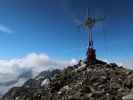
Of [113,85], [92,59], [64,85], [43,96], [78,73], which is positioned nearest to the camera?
[113,85]

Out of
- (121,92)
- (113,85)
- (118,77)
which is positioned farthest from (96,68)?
(121,92)

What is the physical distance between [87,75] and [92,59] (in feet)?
49.2

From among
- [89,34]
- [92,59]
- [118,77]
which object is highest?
[89,34]

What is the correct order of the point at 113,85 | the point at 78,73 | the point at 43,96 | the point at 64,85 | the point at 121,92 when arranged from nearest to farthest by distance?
the point at 121,92
the point at 113,85
the point at 43,96
the point at 64,85
the point at 78,73

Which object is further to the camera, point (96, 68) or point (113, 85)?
point (96, 68)

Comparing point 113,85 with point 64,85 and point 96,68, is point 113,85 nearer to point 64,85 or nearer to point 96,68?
point 64,85

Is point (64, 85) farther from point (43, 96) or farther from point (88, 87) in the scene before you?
point (88, 87)

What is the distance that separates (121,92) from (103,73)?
14751 mm

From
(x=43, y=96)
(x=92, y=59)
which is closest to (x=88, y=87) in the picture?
(x=43, y=96)

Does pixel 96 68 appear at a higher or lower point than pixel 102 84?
higher

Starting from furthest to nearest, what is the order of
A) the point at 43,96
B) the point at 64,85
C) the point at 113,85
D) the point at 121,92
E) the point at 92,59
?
the point at 92,59, the point at 64,85, the point at 43,96, the point at 113,85, the point at 121,92

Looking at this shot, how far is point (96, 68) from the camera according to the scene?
65312 millimetres

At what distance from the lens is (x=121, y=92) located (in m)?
42.7

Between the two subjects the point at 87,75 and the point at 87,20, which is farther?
the point at 87,20
